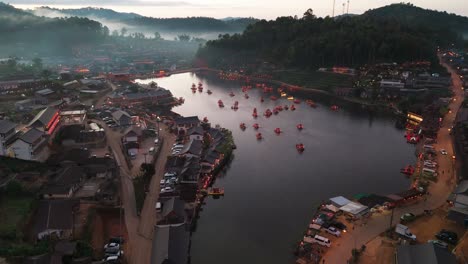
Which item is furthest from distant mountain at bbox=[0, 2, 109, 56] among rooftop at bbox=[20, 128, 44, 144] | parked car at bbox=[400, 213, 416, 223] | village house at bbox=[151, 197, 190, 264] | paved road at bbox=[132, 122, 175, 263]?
parked car at bbox=[400, 213, 416, 223]

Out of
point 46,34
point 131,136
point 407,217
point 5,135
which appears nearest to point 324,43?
point 131,136

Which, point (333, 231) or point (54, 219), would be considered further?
point (333, 231)

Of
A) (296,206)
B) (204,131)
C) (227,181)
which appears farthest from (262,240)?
(204,131)

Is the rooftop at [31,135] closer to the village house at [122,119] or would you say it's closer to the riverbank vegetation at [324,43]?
the village house at [122,119]

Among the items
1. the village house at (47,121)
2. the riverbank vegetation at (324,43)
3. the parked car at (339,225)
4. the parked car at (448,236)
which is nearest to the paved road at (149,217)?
the village house at (47,121)

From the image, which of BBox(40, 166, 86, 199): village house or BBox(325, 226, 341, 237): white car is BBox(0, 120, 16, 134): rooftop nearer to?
BBox(40, 166, 86, 199): village house

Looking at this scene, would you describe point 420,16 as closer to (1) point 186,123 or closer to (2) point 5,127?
(1) point 186,123
